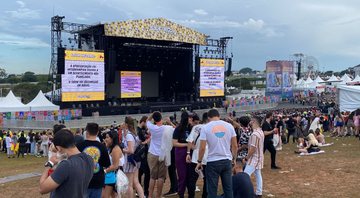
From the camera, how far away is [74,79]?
96.6 ft

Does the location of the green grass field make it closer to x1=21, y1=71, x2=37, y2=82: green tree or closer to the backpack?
the backpack

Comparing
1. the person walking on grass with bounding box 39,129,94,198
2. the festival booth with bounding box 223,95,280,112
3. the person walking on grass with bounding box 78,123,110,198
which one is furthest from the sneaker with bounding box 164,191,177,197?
the festival booth with bounding box 223,95,280,112

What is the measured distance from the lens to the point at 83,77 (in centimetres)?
2992

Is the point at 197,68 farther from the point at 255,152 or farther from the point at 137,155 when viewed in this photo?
the point at 137,155

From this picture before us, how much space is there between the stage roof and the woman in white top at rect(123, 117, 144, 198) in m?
26.7

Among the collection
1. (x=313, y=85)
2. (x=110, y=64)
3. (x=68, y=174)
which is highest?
(x=110, y=64)

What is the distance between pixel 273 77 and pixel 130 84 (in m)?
23.9

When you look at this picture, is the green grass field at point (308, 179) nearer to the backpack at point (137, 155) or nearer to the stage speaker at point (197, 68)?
the backpack at point (137, 155)

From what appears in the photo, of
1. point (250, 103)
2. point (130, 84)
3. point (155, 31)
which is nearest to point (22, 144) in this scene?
point (130, 84)

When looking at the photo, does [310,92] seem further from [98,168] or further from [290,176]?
[98,168]

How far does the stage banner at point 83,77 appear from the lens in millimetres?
29031

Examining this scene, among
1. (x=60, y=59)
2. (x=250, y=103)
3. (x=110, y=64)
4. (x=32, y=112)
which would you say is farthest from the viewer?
(x=250, y=103)

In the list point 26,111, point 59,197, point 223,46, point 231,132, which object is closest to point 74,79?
point 26,111

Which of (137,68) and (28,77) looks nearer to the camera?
(137,68)
